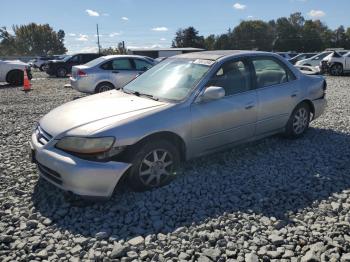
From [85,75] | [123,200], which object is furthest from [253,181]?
[85,75]

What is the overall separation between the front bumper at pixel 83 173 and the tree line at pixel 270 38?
240ft

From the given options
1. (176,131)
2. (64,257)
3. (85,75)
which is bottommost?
(64,257)

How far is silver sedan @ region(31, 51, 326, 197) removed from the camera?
373 centimetres

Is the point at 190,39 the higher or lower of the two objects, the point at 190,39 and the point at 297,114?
the higher

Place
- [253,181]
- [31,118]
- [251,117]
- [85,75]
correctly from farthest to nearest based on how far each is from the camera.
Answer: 1. [85,75]
2. [31,118]
3. [251,117]
4. [253,181]

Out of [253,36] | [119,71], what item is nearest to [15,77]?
[119,71]

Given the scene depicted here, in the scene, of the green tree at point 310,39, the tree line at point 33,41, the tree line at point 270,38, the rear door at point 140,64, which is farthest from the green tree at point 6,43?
the rear door at point 140,64

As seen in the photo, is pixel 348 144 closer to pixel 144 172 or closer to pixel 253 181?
pixel 253 181

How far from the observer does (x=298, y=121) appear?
6059 millimetres

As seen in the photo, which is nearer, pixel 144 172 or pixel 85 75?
pixel 144 172

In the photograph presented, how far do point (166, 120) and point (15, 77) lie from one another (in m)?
14.3

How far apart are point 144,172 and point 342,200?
221cm

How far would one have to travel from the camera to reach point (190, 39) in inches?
2972

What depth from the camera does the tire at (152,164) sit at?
3948mm
